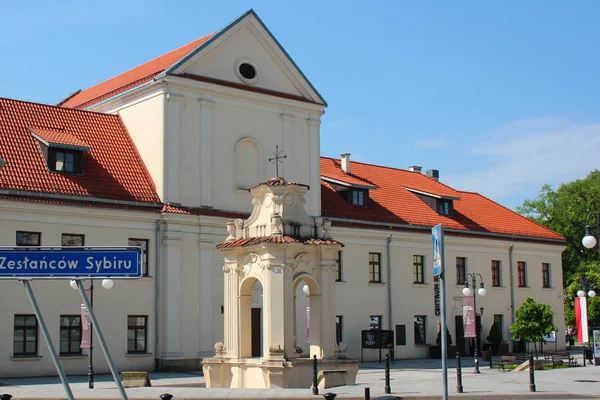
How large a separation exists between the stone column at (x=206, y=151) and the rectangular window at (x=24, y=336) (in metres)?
9.07

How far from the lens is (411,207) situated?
4922 centimetres

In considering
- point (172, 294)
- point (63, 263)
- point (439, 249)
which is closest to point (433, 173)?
point (172, 294)

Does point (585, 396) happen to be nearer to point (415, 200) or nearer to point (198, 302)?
point (198, 302)

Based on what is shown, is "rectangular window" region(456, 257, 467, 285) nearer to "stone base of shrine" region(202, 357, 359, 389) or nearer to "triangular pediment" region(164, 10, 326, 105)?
"triangular pediment" region(164, 10, 326, 105)

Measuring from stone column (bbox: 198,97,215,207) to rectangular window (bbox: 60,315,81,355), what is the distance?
25.0 ft

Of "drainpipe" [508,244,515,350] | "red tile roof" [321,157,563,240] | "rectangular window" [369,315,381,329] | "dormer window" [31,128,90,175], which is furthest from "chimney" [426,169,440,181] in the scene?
"dormer window" [31,128,90,175]

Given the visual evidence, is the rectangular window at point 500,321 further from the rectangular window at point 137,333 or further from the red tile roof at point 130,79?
the red tile roof at point 130,79

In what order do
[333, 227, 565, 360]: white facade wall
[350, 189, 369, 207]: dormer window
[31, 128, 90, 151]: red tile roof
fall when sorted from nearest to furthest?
1. [31, 128, 90, 151]: red tile roof
2. [333, 227, 565, 360]: white facade wall
3. [350, 189, 369, 207]: dormer window

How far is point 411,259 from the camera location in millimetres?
46906

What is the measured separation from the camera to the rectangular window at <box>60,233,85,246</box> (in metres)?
33.8

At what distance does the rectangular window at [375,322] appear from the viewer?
44631mm

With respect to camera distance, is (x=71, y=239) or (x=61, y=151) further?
(x=61, y=151)

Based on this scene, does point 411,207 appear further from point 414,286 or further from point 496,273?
point 496,273

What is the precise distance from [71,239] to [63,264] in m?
23.8
